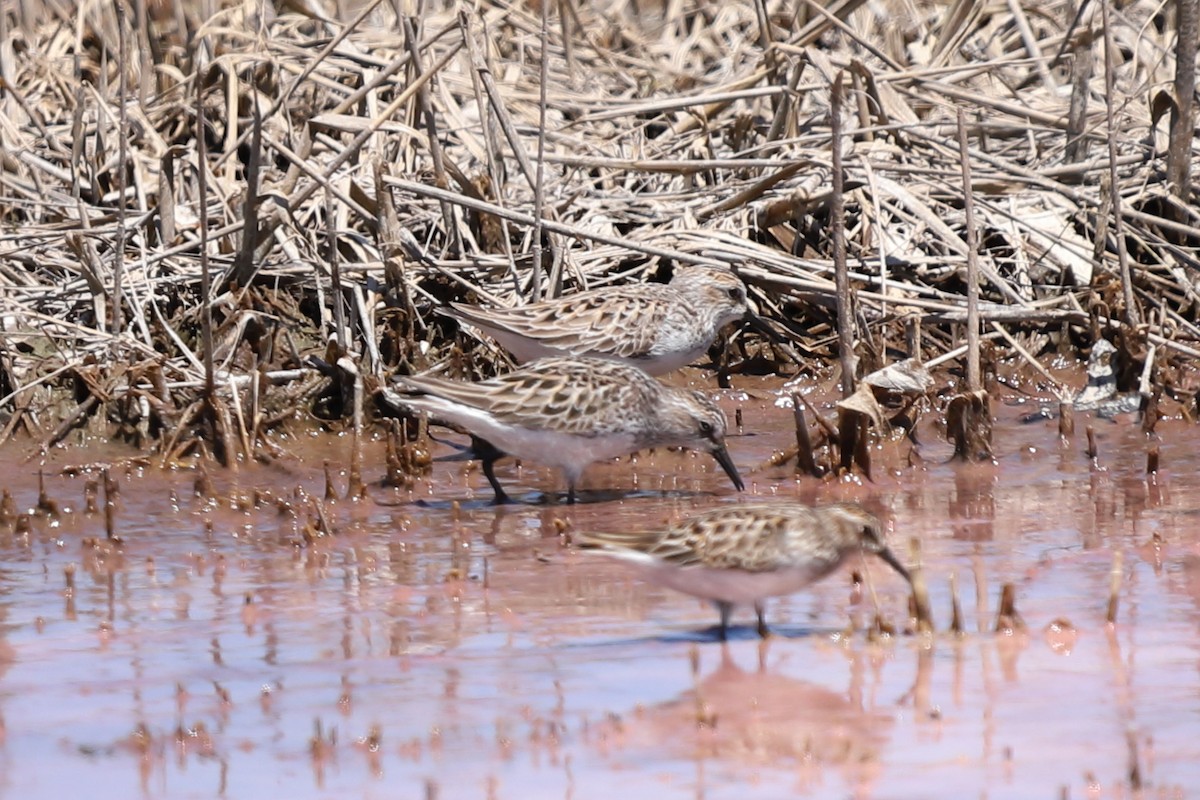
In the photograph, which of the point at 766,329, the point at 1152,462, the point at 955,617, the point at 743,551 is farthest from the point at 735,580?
the point at 766,329

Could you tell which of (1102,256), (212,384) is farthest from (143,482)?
(1102,256)

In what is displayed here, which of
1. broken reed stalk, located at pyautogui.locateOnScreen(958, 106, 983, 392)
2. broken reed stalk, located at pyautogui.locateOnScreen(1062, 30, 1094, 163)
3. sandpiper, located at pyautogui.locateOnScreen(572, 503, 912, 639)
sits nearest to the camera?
sandpiper, located at pyautogui.locateOnScreen(572, 503, 912, 639)

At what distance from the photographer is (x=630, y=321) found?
31.0 feet

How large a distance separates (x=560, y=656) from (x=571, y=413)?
2552 millimetres

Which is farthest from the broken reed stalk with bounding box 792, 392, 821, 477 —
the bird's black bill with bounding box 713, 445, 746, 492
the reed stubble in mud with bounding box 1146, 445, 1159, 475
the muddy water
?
the reed stubble in mud with bounding box 1146, 445, 1159, 475

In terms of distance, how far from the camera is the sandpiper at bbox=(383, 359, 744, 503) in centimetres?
809

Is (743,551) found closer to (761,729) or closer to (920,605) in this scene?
(920,605)

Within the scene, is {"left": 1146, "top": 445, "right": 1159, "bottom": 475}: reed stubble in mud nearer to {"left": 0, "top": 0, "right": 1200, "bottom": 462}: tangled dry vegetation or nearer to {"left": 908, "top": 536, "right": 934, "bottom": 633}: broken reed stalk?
{"left": 0, "top": 0, "right": 1200, "bottom": 462}: tangled dry vegetation

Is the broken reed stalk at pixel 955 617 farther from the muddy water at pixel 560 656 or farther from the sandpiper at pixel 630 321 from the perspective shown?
the sandpiper at pixel 630 321

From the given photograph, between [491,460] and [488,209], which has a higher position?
[488,209]

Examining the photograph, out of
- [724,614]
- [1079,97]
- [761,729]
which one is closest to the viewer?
[761,729]

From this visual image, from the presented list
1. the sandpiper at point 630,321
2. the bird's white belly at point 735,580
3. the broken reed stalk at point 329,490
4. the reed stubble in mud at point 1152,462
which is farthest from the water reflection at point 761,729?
the sandpiper at point 630,321

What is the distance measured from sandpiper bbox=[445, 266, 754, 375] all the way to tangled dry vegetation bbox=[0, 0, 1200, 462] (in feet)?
1.04

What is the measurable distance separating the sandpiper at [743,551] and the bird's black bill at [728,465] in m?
2.57
